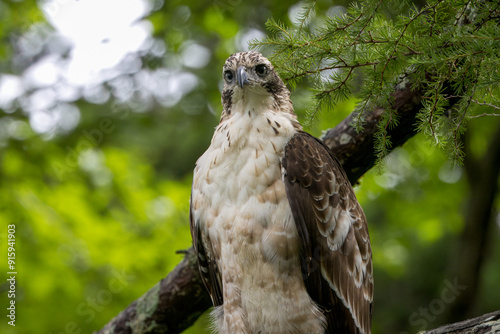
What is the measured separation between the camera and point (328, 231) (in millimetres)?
3633

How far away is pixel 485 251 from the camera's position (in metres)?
6.76

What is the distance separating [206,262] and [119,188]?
4279mm

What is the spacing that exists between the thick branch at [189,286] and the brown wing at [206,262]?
45 cm

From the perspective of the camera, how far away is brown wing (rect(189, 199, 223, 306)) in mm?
3967

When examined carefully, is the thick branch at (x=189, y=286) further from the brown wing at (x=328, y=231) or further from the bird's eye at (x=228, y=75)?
the bird's eye at (x=228, y=75)

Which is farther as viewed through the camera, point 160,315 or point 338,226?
point 160,315

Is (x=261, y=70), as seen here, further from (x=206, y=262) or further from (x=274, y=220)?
(x=206, y=262)

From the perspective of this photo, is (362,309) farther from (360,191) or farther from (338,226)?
(360,191)

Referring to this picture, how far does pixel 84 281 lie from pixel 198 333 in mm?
2073

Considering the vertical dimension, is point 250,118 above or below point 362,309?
above

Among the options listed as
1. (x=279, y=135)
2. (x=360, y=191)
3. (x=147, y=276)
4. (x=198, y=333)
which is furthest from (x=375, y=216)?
(x=279, y=135)

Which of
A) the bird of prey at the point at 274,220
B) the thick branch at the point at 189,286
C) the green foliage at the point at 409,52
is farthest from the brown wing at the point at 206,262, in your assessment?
the green foliage at the point at 409,52

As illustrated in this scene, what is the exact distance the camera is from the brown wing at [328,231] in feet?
11.5

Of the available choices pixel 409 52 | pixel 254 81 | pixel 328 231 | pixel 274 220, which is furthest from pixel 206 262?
pixel 409 52
